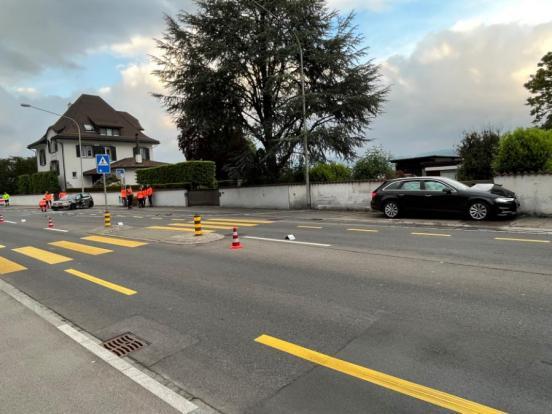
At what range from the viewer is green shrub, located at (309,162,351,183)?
2541cm

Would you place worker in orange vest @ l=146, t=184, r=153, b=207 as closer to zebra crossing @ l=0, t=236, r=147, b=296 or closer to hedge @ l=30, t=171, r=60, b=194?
zebra crossing @ l=0, t=236, r=147, b=296

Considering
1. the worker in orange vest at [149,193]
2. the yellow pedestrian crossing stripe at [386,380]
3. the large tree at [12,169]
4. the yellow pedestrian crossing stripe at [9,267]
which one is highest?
the large tree at [12,169]

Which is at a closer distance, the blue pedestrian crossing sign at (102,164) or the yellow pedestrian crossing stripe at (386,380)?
the yellow pedestrian crossing stripe at (386,380)

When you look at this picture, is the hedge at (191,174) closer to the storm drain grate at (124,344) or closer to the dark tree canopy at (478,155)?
the dark tree canopy at (478,155)

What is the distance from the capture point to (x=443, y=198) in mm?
14633

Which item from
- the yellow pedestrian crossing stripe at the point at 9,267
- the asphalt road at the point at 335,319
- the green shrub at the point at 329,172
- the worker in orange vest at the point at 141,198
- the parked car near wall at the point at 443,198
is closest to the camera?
the asphalt road at the point at 335,319

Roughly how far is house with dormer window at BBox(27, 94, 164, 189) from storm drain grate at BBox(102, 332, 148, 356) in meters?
49.0

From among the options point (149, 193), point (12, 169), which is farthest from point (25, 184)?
point (149, 193)

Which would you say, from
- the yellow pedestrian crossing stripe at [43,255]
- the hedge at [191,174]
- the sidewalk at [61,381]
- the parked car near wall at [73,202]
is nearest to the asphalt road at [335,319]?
the sidewalk at [61,381]

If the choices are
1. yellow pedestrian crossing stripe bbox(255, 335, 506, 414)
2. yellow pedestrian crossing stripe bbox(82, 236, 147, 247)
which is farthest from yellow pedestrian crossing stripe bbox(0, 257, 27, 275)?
yellow pedestrian crossing stripe bbox(255, 335, 506, 414)

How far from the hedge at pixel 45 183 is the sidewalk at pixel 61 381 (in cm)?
5422

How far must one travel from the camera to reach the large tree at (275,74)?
24297mm

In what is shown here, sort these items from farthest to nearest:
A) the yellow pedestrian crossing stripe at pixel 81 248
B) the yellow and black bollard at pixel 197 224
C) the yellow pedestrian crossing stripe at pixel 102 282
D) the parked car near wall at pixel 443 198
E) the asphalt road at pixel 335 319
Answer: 1. the parked car near wall at pixel 443 198
2. the yellow and black bollard at pixel 197 224
3. the yellow pedestrian crossing stripe at pixel 81 248
4. the yellow pedestrian crossing stripe at pixel 102 282
5. the asphalt road at pixel 335 319

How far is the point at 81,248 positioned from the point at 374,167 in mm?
16853
